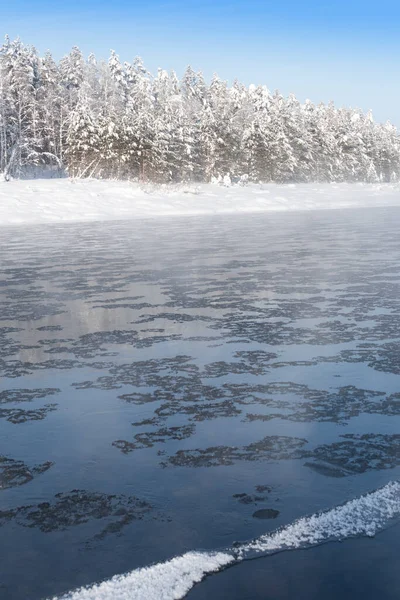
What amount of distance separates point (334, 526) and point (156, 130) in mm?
62677

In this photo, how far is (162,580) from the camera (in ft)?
11.1

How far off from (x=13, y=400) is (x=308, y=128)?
308ft

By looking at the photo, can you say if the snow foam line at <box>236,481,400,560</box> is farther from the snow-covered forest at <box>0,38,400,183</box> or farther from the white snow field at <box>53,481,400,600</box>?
the snow-covered forest at <box>0,38,400,183</box>

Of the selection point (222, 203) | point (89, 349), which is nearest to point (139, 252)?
point (89, 349)

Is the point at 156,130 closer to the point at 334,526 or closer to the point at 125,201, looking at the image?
the point at 125,201

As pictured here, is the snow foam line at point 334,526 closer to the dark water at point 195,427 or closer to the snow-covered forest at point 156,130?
the dark water at point 195,427

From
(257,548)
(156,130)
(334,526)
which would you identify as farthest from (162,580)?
(156,130)

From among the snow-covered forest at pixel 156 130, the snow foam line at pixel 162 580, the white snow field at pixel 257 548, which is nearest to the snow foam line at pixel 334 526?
the white snow field at pixel 257 548

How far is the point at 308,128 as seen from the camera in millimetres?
95438

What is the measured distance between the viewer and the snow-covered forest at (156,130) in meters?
62.7

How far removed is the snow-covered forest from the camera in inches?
2467

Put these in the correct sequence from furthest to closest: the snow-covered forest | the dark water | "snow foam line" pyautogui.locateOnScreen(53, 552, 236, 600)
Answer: the snow-covered forest, the dark water, "snow foam line" pyautogui.locateOnScreen(53, 552, 236, 600)

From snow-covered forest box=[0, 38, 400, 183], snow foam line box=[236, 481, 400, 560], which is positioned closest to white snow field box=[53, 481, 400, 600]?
snow foam line box=[236, 481, 400, 560]

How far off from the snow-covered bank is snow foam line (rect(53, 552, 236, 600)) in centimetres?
3295
